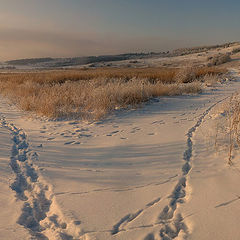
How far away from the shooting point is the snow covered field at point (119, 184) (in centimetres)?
194

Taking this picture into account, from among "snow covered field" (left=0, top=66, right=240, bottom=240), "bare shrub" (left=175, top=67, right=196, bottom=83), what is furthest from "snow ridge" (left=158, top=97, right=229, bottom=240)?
"bare shrub" (left=175, top=67, right=196, bottom=83)

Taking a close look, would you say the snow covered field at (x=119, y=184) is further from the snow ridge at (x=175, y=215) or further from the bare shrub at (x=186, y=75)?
the bare shrub at (x=186, y=75)

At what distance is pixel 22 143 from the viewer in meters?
4.27

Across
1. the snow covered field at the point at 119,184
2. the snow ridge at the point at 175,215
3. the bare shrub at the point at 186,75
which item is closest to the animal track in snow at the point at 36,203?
the snow covered field at the point at 119,184

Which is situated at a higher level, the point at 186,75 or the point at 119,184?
the point at 186,75

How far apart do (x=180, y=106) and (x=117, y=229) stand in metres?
5.61

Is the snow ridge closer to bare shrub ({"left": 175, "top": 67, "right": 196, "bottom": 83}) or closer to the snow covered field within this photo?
the snow covered field

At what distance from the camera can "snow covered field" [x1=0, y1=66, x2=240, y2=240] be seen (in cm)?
194

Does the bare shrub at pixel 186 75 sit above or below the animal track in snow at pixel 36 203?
above

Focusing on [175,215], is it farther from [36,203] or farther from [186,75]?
[186,75]

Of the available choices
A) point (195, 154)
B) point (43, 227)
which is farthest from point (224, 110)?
point (43, 227)

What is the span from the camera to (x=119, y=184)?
106 inches

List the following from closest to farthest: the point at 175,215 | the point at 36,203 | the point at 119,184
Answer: the point at 175,215 → the point at 36,203 → the point at 119,184

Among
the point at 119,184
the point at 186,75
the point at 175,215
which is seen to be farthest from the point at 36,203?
the point at 186,75
